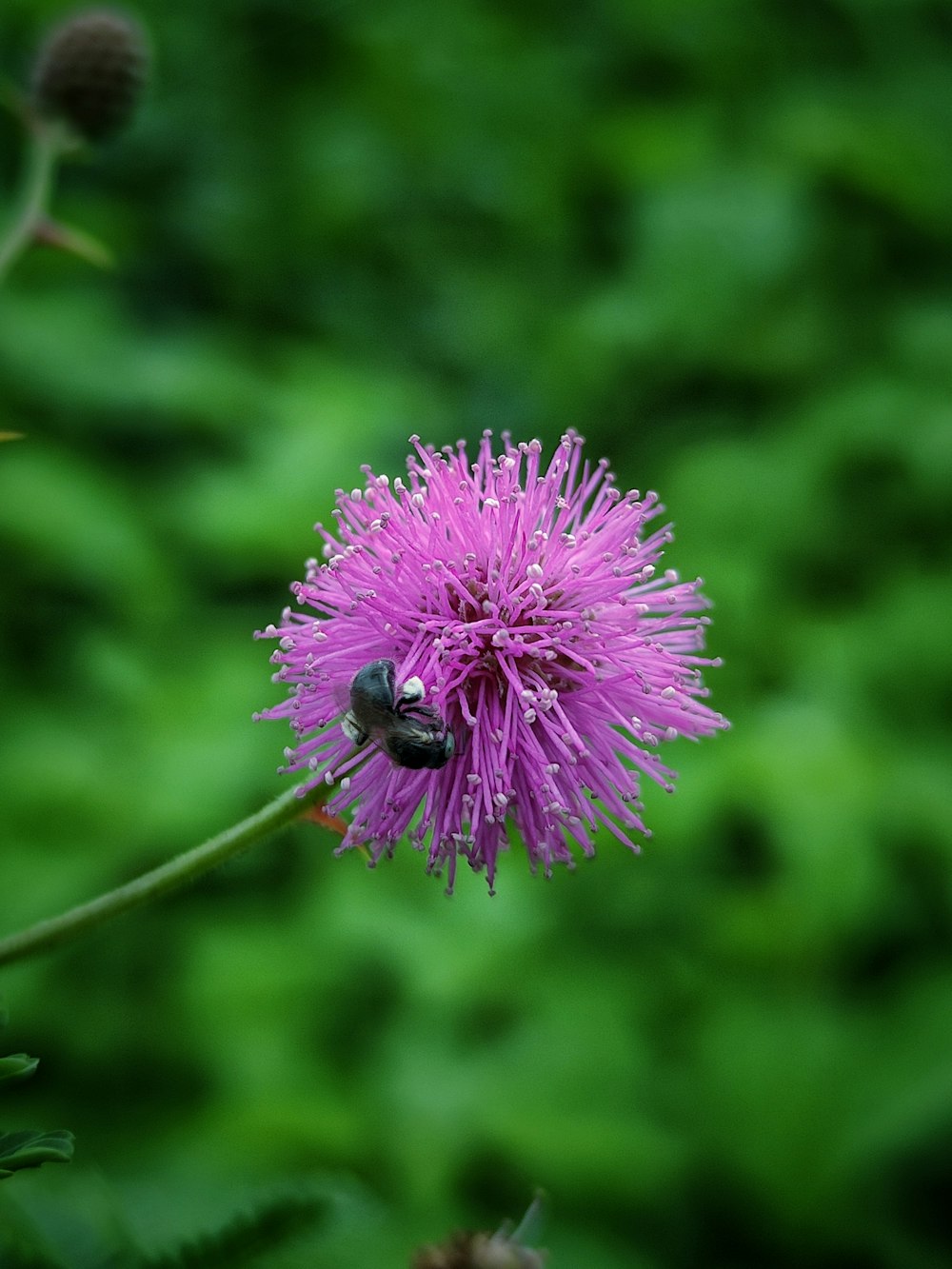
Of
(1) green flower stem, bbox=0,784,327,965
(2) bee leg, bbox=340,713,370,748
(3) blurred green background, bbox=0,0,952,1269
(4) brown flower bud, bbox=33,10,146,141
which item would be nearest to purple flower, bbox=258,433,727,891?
(2) bee leg, bbox=340,713,370,748

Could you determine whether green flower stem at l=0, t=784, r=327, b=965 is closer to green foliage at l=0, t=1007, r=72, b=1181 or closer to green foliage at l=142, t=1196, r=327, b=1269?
green foliage at l=0, t=1007, r=72, b=1181

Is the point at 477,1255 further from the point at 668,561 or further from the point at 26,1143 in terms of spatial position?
the point at 668,561

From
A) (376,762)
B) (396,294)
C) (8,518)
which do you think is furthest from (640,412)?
(376,762)

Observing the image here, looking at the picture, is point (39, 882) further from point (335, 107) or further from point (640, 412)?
point (335, 107)

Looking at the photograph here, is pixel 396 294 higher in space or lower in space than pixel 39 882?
higher

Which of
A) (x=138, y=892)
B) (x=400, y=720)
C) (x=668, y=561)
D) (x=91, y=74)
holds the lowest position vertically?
(x=138, y=892)

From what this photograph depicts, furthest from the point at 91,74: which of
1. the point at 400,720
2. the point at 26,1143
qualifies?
the point at 26,1143
